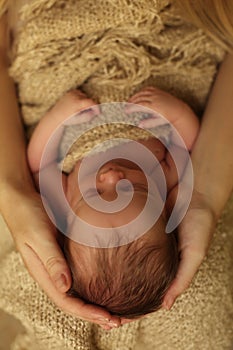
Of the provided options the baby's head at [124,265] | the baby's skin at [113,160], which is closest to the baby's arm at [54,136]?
the baby's skin at [113,160]

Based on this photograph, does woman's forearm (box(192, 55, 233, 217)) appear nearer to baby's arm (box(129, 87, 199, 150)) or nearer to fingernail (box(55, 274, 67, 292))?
baby's arm (box(129, 87, 199, 150))

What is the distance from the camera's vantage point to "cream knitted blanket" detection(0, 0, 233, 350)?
111 centimetres

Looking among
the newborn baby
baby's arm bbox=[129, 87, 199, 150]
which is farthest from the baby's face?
baby's arm bbox=[129, 87, 199, 150]

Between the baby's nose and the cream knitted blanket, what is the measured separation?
0.16 meters

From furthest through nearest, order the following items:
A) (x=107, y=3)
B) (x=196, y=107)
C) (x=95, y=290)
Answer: (x=196, y=107), (x=107, y=3), (x=95, y=290)

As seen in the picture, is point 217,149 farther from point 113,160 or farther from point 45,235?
point 45,235

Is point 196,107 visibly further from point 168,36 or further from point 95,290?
point 95,290

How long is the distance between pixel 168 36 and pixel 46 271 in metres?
0.45

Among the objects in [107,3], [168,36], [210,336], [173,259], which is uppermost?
[107,3]

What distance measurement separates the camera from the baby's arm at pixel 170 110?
1124 millimetres

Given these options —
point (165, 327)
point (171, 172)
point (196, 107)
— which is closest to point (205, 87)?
point (196, 107)

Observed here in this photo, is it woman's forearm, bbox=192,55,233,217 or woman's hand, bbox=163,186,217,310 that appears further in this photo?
woman's forearm, bbox=192,55,233,217

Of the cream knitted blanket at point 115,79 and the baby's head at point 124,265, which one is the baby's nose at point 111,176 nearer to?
the baby's head at point 124,265

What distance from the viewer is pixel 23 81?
1.17 meters
